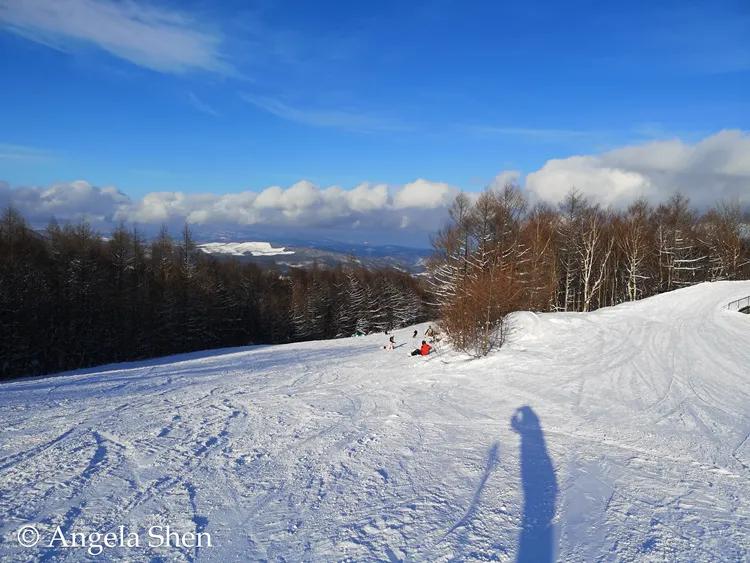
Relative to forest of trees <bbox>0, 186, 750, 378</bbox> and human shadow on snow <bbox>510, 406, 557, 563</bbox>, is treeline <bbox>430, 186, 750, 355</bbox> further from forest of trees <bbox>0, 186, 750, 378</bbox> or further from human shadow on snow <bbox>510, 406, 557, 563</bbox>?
human shadow on snow <bbox>510, 406, 557, 563</bbox>

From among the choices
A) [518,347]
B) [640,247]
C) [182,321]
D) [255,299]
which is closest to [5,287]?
[182,321]

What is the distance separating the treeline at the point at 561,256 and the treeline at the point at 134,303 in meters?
12.3

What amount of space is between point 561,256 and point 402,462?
33.7 metres

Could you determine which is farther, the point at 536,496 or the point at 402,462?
the point at 402,462

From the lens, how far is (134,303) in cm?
4147

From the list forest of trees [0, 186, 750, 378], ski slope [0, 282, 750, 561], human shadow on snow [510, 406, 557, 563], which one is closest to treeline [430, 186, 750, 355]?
forest of trees [0, 186, 750, 378]

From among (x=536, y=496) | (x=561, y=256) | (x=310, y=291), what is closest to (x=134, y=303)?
(x=310, y=291)

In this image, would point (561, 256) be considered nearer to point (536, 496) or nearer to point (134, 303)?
point (536, 496)

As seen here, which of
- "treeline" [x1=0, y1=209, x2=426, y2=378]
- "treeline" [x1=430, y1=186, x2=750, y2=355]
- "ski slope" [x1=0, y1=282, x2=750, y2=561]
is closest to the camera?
"ski slope" [x1=0, y1=282, x2=750, y2=561]

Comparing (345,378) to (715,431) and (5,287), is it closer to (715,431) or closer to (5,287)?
(715,431)

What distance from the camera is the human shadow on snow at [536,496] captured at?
5.74m

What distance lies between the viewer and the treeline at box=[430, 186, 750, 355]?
21.1 meters

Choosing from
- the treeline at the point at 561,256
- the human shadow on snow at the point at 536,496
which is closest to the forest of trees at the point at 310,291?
the treeline at the point at 561,256

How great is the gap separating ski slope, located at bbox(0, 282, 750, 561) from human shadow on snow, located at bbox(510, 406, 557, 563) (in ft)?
0.12
